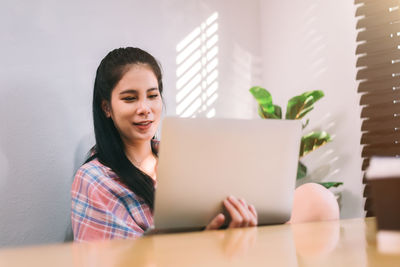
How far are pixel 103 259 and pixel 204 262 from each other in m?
0.12

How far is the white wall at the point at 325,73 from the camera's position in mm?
2674

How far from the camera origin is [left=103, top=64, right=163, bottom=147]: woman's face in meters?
1.86

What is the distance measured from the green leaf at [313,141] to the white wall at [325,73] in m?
0.17

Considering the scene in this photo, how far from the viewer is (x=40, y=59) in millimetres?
1877

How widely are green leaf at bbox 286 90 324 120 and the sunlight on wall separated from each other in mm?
482

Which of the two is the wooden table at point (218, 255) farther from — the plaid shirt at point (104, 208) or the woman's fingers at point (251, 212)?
the plaid shirt at point (104, 208)

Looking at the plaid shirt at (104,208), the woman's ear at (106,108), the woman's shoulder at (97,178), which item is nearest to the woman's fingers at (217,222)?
the plaid shirt at (104,208)

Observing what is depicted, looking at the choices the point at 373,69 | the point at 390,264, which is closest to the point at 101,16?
the point at 373,69

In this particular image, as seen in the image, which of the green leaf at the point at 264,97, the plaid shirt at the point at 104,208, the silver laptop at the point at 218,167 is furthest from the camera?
the green leaf at the point at 264,97

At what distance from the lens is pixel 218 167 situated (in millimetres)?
1039

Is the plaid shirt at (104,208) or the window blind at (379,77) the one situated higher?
the window blind at (379,77)

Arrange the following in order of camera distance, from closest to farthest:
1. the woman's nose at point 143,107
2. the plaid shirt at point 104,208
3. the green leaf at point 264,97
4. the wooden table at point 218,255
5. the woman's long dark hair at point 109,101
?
the wooden table at point 218,255 < the plaid shirt at point 104,208 < the woman's long dark hair at point 109,101 < the woman's nose at point 143,107 < the green leaf at point 264,97

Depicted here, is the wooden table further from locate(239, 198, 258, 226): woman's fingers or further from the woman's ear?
the woman's ear

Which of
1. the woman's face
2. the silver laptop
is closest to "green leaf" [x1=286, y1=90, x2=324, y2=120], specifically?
the woman's face
